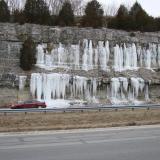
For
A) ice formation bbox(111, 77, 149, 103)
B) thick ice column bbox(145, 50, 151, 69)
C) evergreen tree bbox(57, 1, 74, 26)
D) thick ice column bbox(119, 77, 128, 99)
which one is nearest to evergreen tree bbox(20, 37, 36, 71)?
ice formation bbox(111, 77, 149, 103)

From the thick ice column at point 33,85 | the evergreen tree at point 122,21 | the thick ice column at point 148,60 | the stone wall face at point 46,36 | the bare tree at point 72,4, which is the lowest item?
the thick ice column at point 33,85

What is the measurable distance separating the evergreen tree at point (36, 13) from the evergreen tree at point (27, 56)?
29.5ft

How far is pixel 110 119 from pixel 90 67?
23.1 metres

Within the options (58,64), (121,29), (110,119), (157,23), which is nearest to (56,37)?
(58,64)

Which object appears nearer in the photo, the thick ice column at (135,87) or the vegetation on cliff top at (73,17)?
the thick ice column at (135,87)

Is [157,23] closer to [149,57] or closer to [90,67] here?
[149,57]

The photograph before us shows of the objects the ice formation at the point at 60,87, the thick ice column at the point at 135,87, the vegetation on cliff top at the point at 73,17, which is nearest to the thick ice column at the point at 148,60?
the thick ice column at the point at 135,87

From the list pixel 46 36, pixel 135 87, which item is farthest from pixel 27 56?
pixel 135 87

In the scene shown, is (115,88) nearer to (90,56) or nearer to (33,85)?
(90,56)

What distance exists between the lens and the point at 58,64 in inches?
1946

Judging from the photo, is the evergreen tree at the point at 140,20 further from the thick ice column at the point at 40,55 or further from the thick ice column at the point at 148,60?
the thick ice column at the point at 40,55

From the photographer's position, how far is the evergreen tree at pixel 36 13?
56688 mm

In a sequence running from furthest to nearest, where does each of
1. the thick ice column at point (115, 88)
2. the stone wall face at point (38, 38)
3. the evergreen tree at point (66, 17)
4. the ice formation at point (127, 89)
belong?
the evergreen tree at point (66, 17) < the ice formation at point (127, 89) < the thick ice column at point (115, 88) < the stone wall face at point (38, 38)

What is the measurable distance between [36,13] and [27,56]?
12.1m
